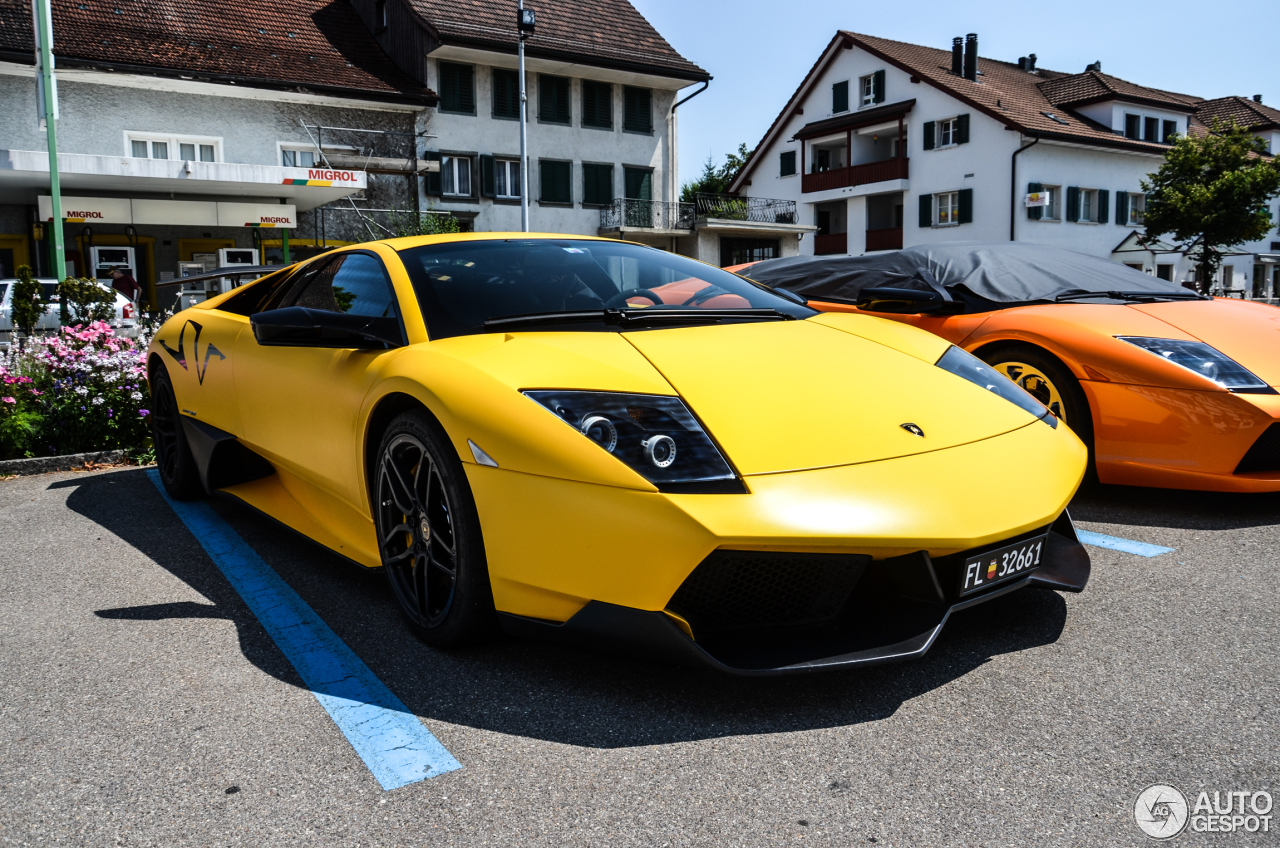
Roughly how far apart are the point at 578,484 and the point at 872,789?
2.87 feet

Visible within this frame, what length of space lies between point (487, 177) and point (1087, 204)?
23.3 metres

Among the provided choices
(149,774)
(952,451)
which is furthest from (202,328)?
(952,451)

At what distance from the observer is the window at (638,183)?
29422 millimetres

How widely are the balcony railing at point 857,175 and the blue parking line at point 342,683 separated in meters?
36.9

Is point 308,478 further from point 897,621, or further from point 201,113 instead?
point 201,113

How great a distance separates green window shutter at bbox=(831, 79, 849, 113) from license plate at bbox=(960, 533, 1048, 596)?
40.0 metres

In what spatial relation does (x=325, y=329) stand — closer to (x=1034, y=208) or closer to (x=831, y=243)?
(x=1034, y=208)

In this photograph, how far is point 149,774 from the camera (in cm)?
202

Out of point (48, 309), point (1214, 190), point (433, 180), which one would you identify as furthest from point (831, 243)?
point (48, 309)

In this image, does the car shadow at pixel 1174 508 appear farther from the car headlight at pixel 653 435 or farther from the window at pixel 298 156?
the window at pixel 298 156

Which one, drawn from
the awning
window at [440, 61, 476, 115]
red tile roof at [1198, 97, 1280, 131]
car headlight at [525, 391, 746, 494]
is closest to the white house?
red tile roof at [1198, 97, 1280, 131]

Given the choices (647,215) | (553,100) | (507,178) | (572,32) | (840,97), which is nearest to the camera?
(507,178)

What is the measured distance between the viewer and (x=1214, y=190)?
34.8m

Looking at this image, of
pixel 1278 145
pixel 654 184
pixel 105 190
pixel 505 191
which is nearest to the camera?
pixel 105 190
